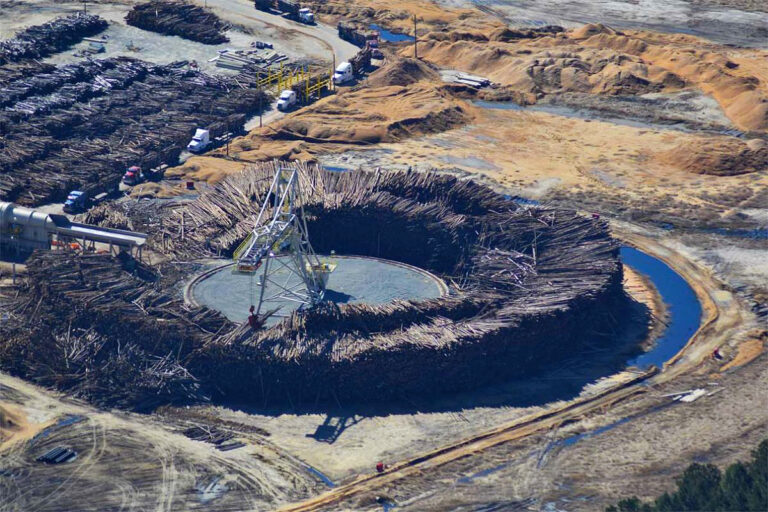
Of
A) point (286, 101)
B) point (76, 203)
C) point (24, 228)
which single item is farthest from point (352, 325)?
point (286, 101)

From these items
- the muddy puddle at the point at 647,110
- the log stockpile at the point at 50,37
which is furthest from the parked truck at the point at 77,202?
the muddy puddle at the point at 647,110

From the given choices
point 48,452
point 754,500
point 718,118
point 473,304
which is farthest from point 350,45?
point 754,500

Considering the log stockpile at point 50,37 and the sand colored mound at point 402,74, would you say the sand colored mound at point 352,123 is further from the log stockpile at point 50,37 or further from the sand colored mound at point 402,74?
the log stockpile at point 50,37

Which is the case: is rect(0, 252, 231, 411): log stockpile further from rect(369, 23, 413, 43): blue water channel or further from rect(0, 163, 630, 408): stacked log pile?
rect(369, 23, 413, 43): blue water channel

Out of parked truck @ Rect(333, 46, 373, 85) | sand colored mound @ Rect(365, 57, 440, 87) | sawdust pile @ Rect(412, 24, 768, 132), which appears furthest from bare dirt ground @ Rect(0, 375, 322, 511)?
sawdust pile @ Rect(412, 24, 768, 132)

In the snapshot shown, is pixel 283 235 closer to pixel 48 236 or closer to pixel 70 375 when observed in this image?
pixel 70 375
